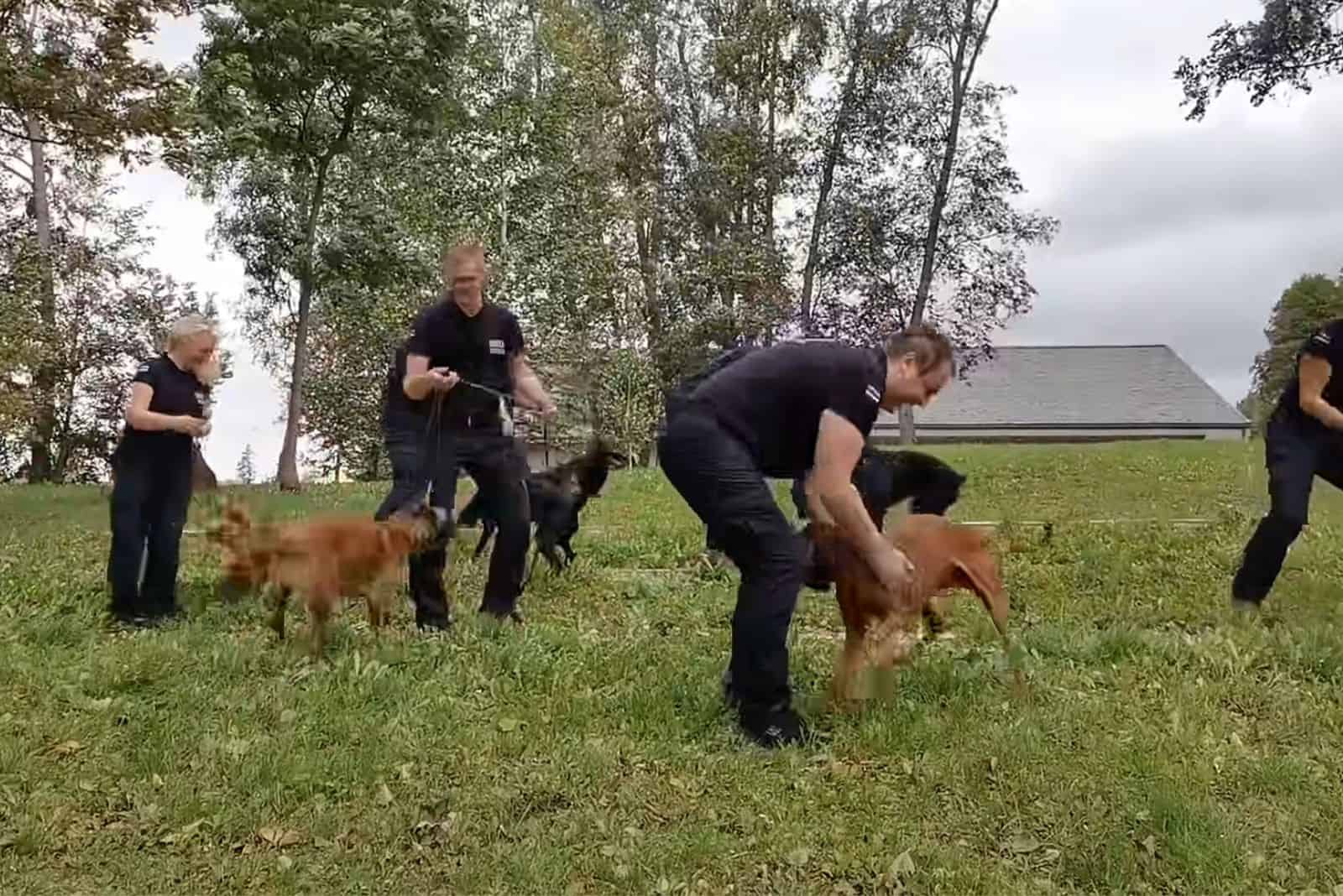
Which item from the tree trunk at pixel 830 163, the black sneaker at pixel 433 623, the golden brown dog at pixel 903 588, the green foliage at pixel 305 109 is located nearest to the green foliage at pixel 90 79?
the green foliage at pixel 305 109

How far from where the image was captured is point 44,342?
757 inches

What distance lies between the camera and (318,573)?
197 inches

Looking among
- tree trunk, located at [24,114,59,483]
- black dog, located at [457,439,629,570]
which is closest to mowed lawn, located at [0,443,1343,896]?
black dog, located at [457,439,629,570]

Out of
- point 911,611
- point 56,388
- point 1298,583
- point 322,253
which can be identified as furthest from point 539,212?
point 911,611

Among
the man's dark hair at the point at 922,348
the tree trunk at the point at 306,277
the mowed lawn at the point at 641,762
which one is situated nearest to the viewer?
the mowed lawn at the point at 641,762

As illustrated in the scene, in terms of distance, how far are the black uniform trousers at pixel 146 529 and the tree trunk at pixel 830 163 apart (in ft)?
71.9

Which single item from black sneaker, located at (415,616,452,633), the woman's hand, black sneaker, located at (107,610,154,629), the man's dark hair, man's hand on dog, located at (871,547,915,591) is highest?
the man's dark hair

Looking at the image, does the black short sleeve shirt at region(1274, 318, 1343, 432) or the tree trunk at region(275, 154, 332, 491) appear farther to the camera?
the tree trunk at region(275, 154, 332, 491)

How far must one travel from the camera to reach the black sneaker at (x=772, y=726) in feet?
13.7

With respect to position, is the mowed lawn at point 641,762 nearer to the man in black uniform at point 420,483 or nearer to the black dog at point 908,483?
the man in black uniform at point 420,483

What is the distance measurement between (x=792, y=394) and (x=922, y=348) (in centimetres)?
49

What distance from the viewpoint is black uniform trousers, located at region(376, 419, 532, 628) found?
568 cm

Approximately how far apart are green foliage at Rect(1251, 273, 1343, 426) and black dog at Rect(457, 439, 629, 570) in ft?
109

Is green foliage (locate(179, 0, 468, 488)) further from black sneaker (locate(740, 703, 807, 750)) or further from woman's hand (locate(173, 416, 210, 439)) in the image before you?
black sneaker (locate(740, 703, 807, 750))
